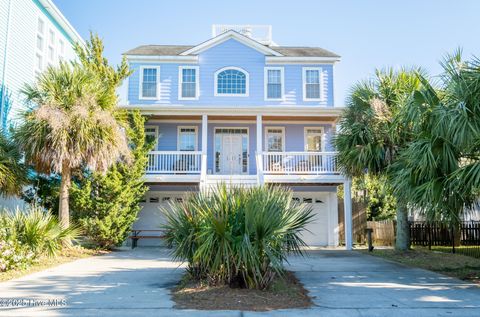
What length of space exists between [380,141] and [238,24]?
12.1 m

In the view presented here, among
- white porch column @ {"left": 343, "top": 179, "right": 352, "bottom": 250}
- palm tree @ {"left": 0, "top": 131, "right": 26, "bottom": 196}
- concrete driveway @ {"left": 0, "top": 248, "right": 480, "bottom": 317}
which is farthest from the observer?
white porch column @ {"left": 343, "top": 179, "right": 352, "bottom": 250}

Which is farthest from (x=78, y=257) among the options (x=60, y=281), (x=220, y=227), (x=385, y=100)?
(x=385, y=100)

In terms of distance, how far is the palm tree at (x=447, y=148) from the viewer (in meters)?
8.23

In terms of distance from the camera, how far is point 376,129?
14.0 meters

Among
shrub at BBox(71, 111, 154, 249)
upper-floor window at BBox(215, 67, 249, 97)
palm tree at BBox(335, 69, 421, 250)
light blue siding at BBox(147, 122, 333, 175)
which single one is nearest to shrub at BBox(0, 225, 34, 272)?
shrub at BBox(71, 111, 154, 249)

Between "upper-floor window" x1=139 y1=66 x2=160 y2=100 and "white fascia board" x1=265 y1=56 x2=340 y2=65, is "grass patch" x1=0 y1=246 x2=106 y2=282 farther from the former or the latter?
"white fascia board" x1=265 y1=56 x2=340 y2=65

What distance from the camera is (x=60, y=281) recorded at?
873 centimetres

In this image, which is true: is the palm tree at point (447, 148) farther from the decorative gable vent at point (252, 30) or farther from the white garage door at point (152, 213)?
the decorative gable vent at point (252, 30)

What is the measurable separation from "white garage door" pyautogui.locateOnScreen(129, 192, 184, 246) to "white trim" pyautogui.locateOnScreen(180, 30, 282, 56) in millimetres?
7013

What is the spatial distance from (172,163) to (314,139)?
6.90 m

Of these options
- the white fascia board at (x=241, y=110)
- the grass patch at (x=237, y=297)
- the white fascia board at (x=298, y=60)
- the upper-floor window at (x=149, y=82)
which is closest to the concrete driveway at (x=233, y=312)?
the grass patch at (x=237, y=297)

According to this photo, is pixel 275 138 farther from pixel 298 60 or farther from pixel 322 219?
pixel 322 219

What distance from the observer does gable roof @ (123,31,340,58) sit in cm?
2048

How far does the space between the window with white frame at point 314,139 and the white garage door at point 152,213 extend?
6451 millimetres
